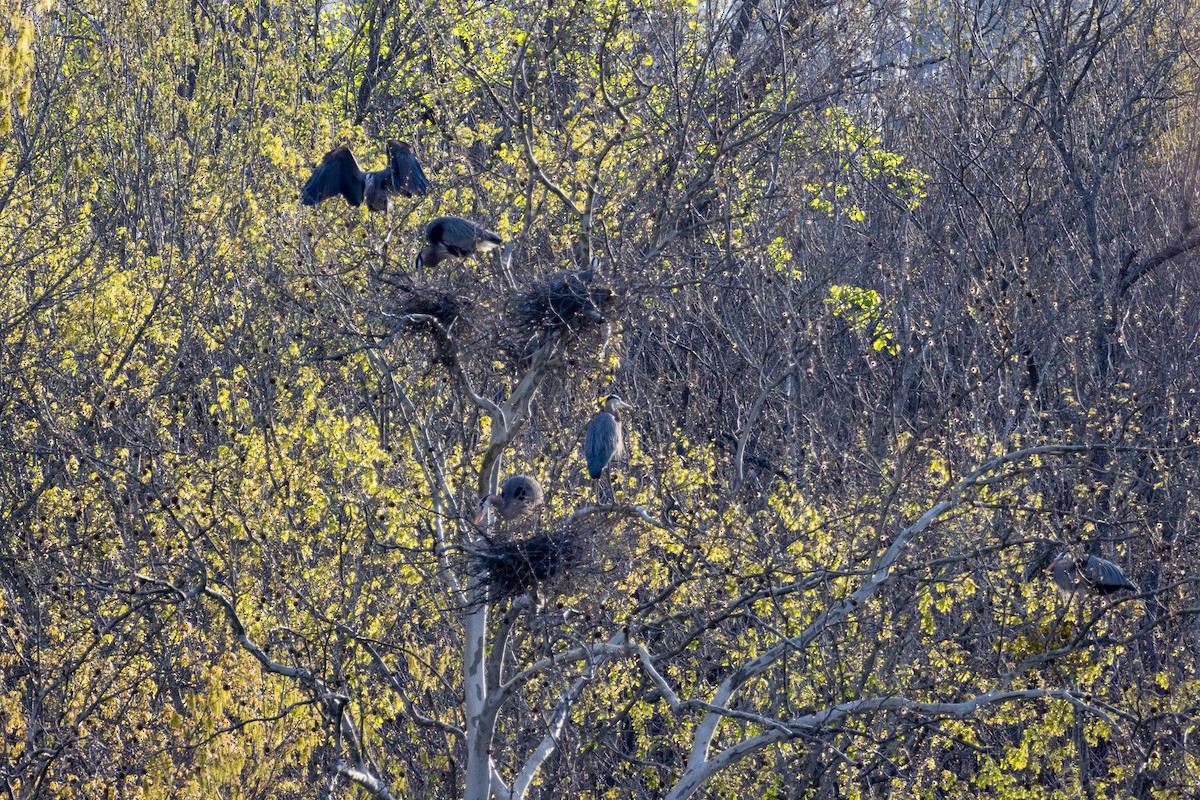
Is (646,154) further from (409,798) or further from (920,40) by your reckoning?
(920,40)

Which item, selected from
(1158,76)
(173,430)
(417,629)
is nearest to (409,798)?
(417,629)

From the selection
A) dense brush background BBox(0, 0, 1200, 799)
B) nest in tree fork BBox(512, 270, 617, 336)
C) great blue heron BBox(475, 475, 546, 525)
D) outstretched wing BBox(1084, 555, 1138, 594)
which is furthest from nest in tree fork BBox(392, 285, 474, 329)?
outstretched wing BBox(1084, 555, 1138, 594)


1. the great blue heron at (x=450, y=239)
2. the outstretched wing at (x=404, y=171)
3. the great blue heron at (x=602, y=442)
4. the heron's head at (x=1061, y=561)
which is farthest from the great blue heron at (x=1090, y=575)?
the outstretched wing at (x=404, y=171)

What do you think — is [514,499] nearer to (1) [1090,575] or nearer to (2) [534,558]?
(2) [534,558]

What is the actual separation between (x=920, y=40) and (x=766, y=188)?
4230 millimetres

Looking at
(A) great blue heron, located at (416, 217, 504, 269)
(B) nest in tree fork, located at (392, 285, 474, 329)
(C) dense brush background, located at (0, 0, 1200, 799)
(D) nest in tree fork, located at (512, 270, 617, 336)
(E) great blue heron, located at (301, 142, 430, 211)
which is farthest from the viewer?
(E) great blue heron, located at (301, 142, 430, 211)

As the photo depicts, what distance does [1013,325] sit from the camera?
12.8 m

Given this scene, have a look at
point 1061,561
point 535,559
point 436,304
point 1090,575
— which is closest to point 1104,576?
point 1090,575

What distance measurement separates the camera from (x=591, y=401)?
36.6 feet

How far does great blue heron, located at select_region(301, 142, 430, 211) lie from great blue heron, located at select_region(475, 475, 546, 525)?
187cm

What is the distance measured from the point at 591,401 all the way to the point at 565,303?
2.66 m

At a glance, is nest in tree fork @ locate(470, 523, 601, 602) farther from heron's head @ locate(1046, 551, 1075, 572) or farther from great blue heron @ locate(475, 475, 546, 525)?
heron's head @ locate(1046, 551, 1075, 572)

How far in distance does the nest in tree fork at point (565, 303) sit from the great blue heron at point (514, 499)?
3.12 ft

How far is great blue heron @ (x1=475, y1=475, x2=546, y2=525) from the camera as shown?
28.5 ft
